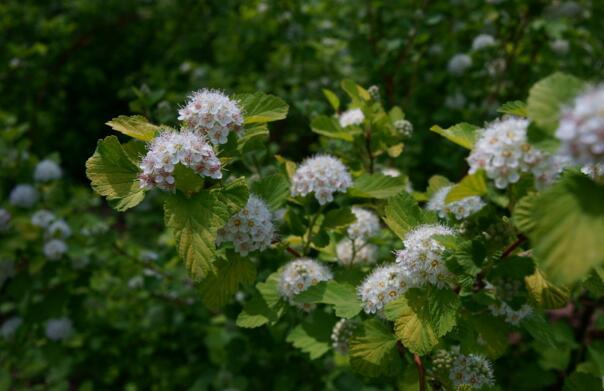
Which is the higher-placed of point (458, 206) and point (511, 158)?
point (511, 158)

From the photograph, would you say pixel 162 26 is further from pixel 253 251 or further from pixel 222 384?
pixel 253 251

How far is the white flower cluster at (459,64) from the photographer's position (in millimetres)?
3541

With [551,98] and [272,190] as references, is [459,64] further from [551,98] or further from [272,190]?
[551,98]

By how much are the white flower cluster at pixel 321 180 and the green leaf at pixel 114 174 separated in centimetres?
57

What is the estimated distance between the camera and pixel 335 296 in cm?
166

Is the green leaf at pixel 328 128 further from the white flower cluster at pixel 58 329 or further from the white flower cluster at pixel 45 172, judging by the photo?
the white flower cluster at pixel 58 329

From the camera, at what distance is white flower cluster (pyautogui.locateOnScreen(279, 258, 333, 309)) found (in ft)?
5.74

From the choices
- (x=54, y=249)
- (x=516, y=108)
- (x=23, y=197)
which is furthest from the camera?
(x=23, y=197)

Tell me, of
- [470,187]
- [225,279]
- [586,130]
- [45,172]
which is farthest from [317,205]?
[45,172]

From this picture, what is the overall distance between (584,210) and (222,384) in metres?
2.29

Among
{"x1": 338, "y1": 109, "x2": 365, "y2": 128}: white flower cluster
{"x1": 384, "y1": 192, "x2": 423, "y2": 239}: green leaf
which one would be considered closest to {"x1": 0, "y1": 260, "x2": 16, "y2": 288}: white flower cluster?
{"x1": 338, "y1": 109, "x2": 365, "y2": 128}: white flower cluster

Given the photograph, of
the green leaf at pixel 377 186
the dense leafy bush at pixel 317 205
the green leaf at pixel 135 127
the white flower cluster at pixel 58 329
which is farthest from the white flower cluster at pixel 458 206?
the white flower cluster at pixel 58 329

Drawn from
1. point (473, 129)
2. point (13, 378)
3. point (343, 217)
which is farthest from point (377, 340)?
point (13, 378)

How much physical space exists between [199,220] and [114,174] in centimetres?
Result: 31
